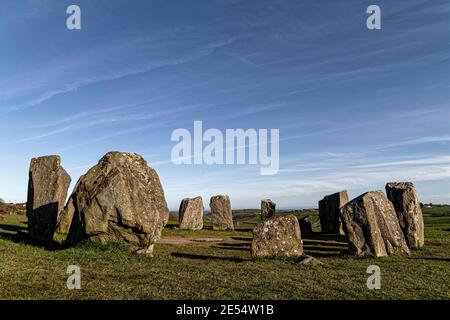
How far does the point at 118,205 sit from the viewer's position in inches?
788

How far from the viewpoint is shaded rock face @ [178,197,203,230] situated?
4222 centimetres

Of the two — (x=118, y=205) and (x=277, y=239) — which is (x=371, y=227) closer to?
(x=277, y=239)

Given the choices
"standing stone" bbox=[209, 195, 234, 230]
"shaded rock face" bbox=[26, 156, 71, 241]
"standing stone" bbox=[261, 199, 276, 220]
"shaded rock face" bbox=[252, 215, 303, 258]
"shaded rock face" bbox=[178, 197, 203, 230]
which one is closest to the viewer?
"shaded rock face" bbox=[252, 215, 303, 258]

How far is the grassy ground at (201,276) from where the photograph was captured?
11.4m

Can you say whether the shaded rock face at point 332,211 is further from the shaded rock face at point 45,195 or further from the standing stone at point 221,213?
the shaded rock face at point 45,195

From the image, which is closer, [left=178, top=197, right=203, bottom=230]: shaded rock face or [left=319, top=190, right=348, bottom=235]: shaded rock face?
[left=319, top=190, right=348, bottom=235]: shaded rock face

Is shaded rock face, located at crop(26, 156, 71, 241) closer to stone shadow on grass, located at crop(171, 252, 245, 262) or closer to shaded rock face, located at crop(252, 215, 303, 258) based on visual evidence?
stone shadow on grass, located at crop(171, 252, 245, 262)

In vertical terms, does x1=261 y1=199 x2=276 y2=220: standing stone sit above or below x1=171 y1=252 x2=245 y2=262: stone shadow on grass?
above

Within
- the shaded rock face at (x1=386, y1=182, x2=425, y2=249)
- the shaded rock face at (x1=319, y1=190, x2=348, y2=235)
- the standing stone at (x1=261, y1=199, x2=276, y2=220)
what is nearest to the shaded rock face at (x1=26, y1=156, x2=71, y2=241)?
the shaded rock face at (x1=386, y1=182, x2=425, y2=249)

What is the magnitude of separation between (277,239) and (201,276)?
636 cm

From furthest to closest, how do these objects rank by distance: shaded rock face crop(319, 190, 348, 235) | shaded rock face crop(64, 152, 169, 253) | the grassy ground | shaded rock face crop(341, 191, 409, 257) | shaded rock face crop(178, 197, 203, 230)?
1. shaded rock face crop(178, 197, 203, 230)
2. shaded rock face crop(319, 190, 348, 235)
3. shaded rock face crop(341, 191, 409, 257)
4. shaded rock face crop(64, 152, 169, 253)
5. the grassy ground

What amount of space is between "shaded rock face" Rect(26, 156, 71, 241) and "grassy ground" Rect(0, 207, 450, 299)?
484 centimetres
